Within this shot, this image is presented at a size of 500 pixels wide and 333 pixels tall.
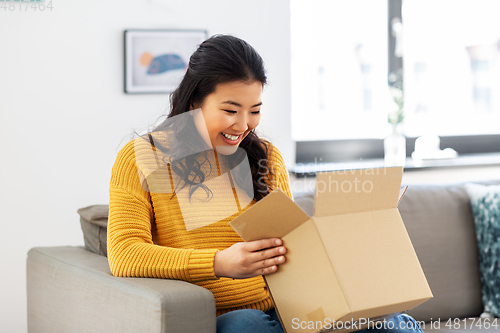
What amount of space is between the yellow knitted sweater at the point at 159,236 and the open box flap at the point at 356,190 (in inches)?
11.8

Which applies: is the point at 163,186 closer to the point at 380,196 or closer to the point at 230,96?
the point at 230,96

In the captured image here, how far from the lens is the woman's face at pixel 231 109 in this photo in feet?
4.04

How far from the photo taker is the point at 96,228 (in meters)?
1.46

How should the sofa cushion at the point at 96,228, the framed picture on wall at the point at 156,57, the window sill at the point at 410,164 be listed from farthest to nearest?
the window sill at the point at 410,164 → the framed picture on wall at the point at 156,57 → the sofa cushion at the point at 96,228

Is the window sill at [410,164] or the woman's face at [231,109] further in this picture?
the window sill at [410,164]

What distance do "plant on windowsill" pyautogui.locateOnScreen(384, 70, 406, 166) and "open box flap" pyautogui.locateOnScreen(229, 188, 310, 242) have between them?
6.12ft

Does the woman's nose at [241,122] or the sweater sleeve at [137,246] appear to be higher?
the woman's nose at [241,122]

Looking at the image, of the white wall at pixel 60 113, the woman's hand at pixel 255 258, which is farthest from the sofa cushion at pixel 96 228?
the white wall at pixel 60 113

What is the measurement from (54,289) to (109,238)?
0.92 ft

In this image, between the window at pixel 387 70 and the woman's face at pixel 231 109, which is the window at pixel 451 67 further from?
the woman's face at pixel 231 109

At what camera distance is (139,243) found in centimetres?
113

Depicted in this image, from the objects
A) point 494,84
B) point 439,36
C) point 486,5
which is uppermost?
point 486,5

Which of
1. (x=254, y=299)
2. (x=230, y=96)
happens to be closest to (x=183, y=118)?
(x=230, y=96)

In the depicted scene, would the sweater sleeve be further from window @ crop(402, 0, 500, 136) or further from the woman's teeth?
window @ crop(402, 0, 500, 136)
